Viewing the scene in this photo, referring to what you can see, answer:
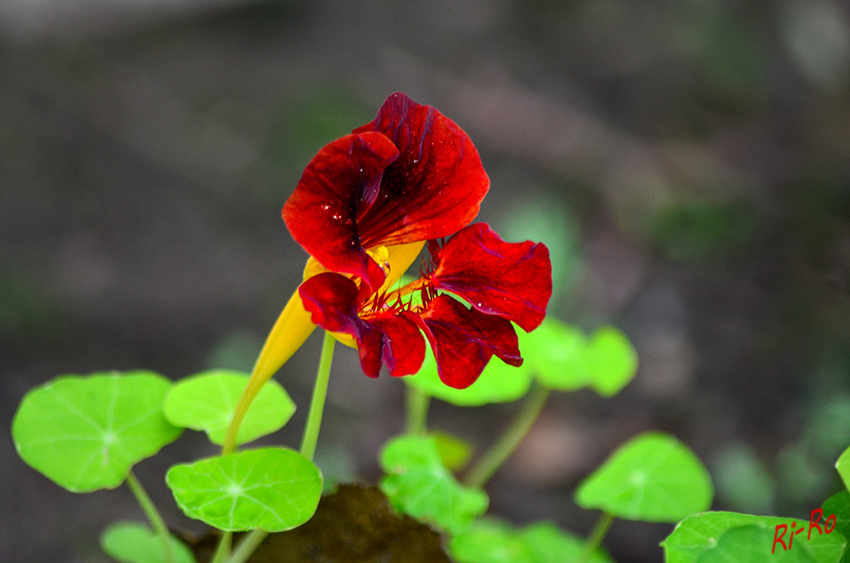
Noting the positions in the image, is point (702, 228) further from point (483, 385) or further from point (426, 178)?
point (426, 178)

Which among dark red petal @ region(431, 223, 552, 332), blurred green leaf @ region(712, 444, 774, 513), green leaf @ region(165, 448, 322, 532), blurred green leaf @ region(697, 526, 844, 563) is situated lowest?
blurred green leaf @ region(712, 444, 774, 513)

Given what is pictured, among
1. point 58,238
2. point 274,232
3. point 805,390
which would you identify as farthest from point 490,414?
point 58,238

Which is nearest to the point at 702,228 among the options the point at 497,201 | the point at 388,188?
the point at 497,201

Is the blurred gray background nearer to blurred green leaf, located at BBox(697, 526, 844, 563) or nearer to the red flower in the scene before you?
blurred green leaf, located at BBox(697, 526, 844, 563)

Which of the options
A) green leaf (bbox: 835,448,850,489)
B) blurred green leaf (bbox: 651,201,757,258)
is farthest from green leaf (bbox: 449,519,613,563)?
blurred green leaf (bbox: 651,201,757,258)

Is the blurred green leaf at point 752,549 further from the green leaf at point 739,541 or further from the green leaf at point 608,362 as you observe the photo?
the green leaf at point 608,362

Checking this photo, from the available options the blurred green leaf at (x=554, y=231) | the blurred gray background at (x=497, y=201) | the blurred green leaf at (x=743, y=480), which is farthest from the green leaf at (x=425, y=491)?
the blurred green leaf at (x=554, y=231)
